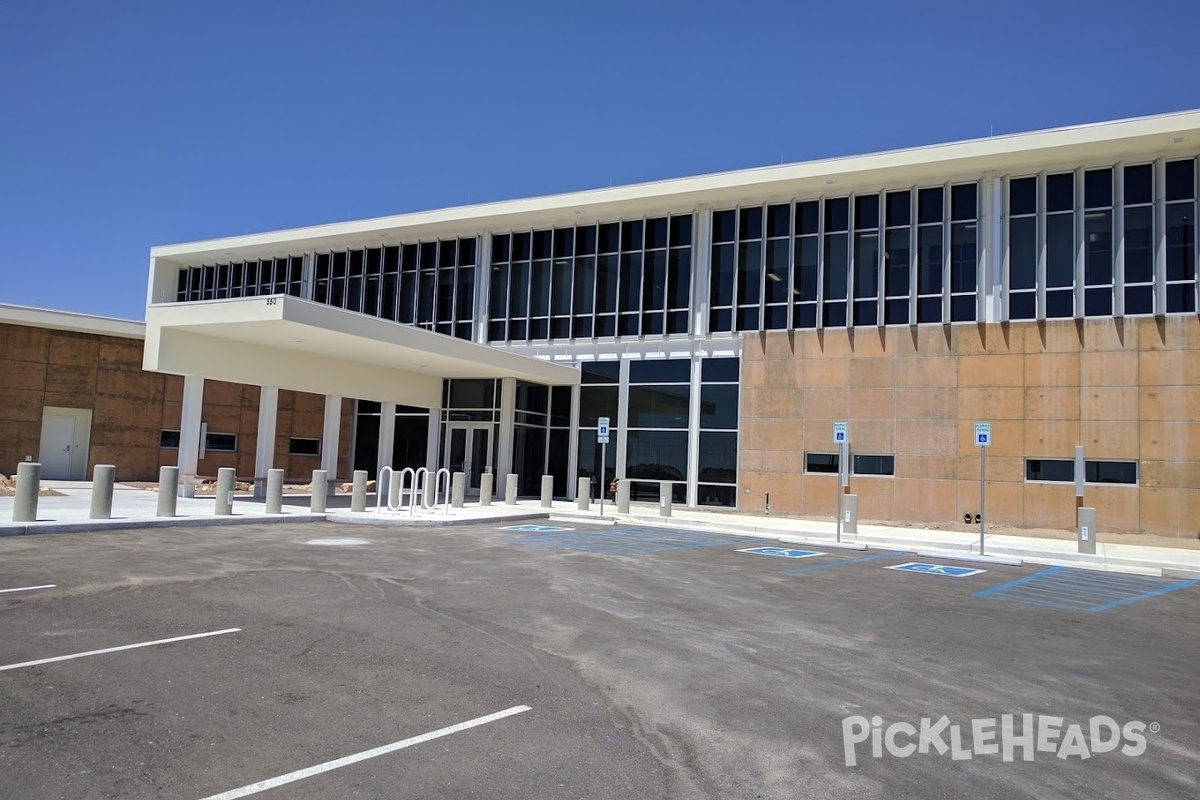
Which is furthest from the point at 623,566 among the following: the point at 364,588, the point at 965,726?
the point at 965,726

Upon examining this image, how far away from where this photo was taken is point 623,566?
1377 centimetres

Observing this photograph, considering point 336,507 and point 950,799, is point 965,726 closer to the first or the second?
point 950,799

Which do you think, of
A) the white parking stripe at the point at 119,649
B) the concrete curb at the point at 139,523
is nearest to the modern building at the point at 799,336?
the concrete curb at the point at 139,523

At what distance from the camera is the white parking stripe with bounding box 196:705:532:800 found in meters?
4.29

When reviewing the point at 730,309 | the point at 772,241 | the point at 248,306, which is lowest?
the point at 248,306

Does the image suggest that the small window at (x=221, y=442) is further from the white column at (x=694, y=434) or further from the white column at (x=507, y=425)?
the white column at (x=694, y=434)

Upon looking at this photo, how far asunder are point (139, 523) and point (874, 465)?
19.2 metres

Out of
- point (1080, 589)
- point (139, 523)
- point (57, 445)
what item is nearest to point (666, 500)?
point (1080, 589)

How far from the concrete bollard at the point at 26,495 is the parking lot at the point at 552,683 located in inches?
116

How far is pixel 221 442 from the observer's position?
33.8 metres

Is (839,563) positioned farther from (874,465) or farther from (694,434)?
(694,434)

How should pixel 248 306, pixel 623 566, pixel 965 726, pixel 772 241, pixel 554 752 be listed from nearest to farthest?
pixel 554 752 < pixel 965 726 < pixel 623 566 < pixel 248 306 < pixel 772 241

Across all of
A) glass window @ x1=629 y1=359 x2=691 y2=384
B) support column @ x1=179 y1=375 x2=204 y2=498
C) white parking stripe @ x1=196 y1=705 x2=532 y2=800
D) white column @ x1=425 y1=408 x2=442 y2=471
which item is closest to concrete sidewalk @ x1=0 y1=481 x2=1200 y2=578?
support column @ x1=179 y1=375 x2=204 y2=498

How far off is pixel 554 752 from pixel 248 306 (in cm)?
1728
